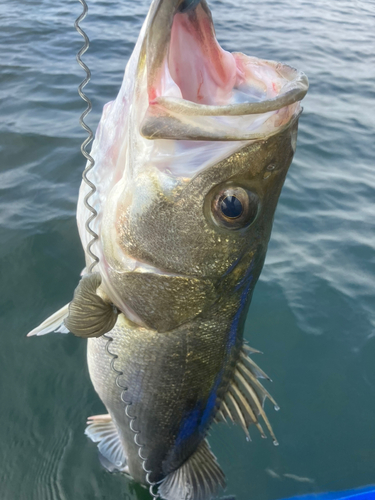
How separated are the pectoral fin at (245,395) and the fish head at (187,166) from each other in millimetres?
455

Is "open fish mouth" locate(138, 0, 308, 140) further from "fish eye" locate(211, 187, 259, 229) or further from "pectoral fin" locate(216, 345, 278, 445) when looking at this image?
"pectoral fin" locate(216, 345, 278, 445)

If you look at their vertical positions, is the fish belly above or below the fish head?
below

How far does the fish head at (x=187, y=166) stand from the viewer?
1306mm

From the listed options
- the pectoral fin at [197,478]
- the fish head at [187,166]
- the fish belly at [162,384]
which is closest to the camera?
the fish head at [187,166]

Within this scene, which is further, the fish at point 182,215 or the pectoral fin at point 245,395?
the pectoral fin at point 245,395

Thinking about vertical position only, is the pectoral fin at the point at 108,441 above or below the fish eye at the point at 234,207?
below

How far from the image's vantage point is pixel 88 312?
159 centimetres

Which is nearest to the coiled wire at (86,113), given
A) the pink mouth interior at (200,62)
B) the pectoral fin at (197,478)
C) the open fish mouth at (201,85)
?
the open fish mouth at (201,85)

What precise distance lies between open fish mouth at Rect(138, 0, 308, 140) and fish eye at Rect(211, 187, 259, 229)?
0.63ft

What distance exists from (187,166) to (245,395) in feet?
3.87

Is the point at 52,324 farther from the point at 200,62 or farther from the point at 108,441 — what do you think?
the point at 200,62

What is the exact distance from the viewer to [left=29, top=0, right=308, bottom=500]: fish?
4.33 feet

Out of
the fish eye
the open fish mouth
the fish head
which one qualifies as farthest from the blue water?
the open fish mouth

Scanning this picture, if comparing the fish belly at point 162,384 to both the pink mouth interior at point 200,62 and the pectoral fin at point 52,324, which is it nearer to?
the pectoral fin at point 52,324
